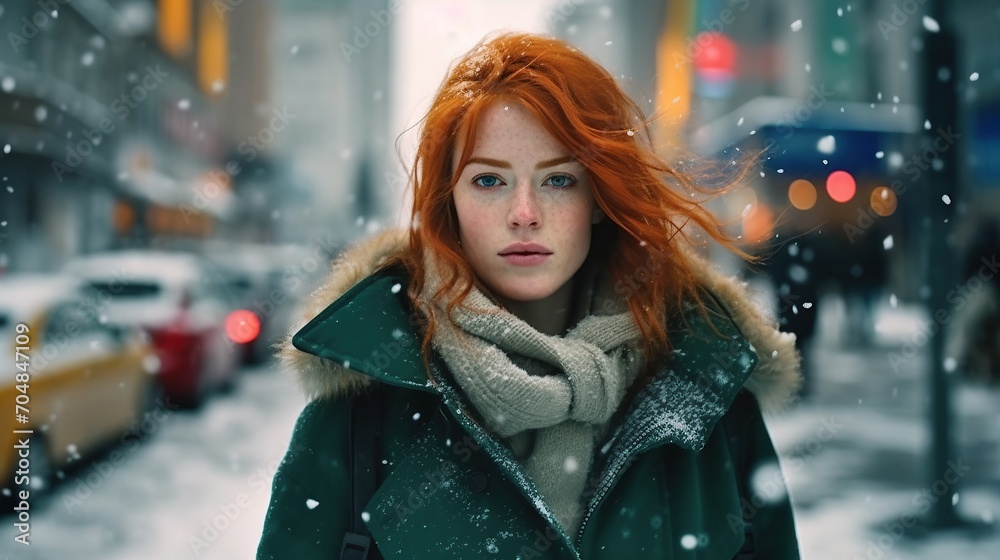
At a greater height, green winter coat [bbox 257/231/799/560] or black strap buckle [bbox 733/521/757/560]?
green winter coat [bbox 257/231/799/560]

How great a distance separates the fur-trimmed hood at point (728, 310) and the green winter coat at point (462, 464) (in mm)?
14

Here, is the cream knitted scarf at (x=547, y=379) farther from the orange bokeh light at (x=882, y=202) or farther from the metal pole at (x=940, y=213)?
the metal pole at (x=940, y=213)

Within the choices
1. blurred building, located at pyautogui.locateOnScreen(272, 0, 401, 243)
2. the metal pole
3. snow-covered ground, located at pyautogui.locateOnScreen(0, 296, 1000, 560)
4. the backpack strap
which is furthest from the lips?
blurred building, located at pyautogui.locateOnScreen(272, 0, 401, 243)

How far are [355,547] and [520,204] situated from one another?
78cm

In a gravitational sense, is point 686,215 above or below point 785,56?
below

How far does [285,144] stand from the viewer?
113 meters

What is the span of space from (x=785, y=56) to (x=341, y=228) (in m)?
80.1

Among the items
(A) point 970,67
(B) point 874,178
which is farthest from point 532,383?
(A) point 970,67

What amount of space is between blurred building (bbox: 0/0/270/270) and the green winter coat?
12041 mm

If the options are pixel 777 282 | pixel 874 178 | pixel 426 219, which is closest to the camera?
pixel 426 219

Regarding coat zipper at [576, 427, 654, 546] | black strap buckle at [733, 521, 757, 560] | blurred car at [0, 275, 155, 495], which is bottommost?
blurred car at [0, 275, 155, 495]

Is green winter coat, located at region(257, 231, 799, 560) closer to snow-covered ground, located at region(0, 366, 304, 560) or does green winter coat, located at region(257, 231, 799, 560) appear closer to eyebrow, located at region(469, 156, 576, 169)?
eyebrow, located at region(469, 156, 576, 169)

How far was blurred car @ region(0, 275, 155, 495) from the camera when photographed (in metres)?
5.99

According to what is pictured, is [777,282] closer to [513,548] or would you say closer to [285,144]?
[513,548]
